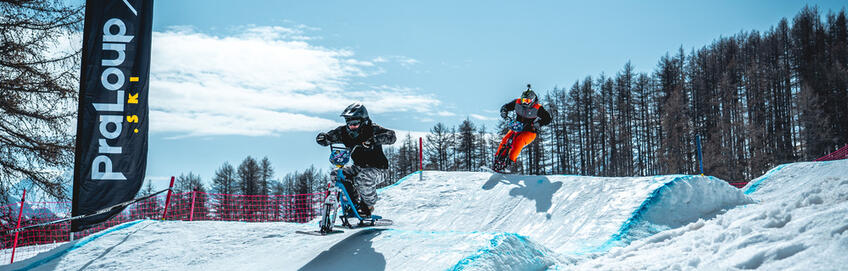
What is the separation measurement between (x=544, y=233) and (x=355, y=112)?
11.3 feet

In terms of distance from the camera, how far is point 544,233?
763 cm

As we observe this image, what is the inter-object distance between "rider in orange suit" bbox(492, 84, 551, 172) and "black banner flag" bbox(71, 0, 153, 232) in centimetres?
764

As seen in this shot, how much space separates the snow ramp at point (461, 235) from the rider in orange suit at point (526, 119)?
1524 mm

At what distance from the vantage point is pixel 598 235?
6.87 m

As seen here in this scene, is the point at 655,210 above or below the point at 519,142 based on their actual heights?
below

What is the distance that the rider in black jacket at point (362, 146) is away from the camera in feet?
22.7

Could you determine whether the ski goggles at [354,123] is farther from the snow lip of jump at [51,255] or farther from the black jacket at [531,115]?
the black jacket at [531,115]

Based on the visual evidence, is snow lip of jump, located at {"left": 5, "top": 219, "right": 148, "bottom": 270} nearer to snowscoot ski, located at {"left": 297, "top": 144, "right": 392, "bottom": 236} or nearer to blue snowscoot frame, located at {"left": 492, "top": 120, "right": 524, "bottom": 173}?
snowscoot ski, located at {"left": 297, "top": 144, "right": 392, "bottom": 236}

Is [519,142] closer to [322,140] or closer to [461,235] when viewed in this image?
[322,140]

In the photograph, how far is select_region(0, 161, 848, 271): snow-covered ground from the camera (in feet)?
14.3

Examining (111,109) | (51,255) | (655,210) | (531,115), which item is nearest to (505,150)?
(531,115)

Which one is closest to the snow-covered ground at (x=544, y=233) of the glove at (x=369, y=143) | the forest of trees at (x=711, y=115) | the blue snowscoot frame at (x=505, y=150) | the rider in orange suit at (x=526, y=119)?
the blue snowscoot frame at (x=505, y=150)

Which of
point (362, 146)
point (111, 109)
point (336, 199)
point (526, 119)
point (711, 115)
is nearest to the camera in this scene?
point (336, 199)

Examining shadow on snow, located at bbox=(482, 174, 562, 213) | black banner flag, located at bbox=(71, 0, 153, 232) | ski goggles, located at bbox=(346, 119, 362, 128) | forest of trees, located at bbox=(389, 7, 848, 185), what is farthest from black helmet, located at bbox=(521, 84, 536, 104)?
forest of trees, located at bbox=(389, 7, 848, 185)
